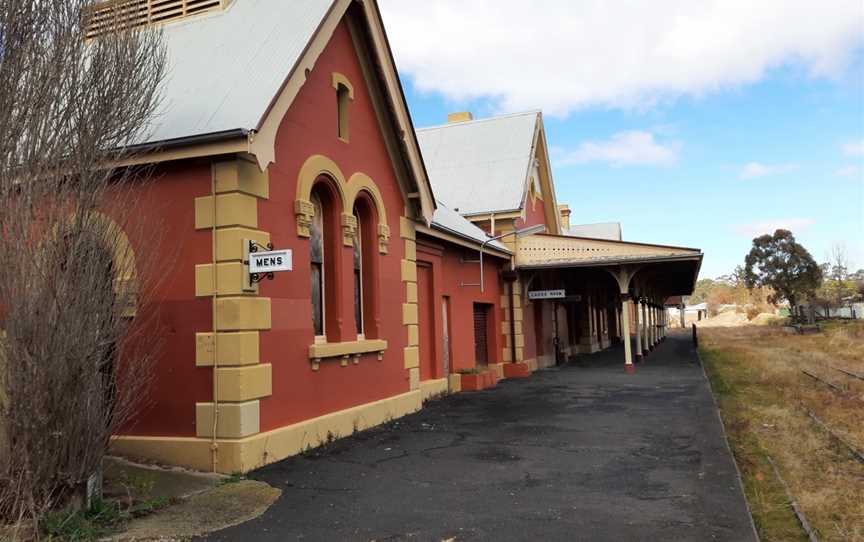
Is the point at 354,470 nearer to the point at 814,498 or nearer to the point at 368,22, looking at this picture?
the point at 814,498

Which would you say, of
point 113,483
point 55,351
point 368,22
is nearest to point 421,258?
point 368,22

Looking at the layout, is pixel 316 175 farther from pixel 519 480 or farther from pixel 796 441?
pixel 796 441

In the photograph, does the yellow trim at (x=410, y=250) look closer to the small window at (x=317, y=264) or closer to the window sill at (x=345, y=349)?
the window sill at (x=345, y=349)

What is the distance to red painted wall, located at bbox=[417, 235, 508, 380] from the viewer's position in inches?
588

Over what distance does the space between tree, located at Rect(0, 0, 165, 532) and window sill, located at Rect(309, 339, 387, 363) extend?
3.30 meters

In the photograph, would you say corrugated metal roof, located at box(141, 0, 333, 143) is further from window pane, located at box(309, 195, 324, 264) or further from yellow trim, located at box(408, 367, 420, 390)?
yellow trim, located at box(408, 367, 420, 390)

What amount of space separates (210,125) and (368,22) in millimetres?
4016

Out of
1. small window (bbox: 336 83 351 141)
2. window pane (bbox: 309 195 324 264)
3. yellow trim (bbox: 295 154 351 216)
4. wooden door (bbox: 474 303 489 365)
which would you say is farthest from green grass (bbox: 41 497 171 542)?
wooden door (bbox: 474 303 489 365)

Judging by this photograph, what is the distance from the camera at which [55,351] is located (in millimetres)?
5148

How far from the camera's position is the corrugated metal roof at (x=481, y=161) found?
70.7 feet

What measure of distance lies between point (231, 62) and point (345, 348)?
4.19 m

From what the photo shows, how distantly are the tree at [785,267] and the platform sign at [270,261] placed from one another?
5489 cm

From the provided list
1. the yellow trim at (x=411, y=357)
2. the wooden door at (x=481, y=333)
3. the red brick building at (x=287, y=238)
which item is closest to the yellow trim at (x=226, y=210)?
the red brick building at (x=287, y=238)

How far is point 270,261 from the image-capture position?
7477mm
